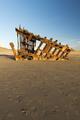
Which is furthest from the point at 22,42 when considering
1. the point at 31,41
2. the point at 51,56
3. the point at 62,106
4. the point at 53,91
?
the point at 62,106

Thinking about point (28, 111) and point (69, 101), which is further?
point (69, 101)

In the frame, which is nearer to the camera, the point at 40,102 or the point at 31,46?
the point at 40,102

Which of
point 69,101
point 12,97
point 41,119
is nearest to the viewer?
point 41,119

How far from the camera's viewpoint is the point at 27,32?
20594 millimetres

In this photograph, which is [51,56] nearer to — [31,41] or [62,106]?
[31,41]

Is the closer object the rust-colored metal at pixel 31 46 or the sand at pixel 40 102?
the sand at pixel 40 102

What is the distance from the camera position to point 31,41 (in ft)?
69.9

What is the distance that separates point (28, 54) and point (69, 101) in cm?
1599

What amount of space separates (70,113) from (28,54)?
16820mm

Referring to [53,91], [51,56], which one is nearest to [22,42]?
[51,56]

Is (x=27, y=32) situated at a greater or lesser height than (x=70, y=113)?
greater

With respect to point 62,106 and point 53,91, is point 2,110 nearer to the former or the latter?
point 62,106

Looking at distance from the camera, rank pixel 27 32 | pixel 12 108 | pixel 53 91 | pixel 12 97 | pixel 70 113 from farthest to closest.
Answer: pixel 27 32 → pixel 53 91 → pixel 12 97 → pixel 12 108 → pixel 70 113

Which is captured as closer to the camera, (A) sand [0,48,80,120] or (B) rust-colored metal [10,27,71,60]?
(A) sand [0,48,80,120]
